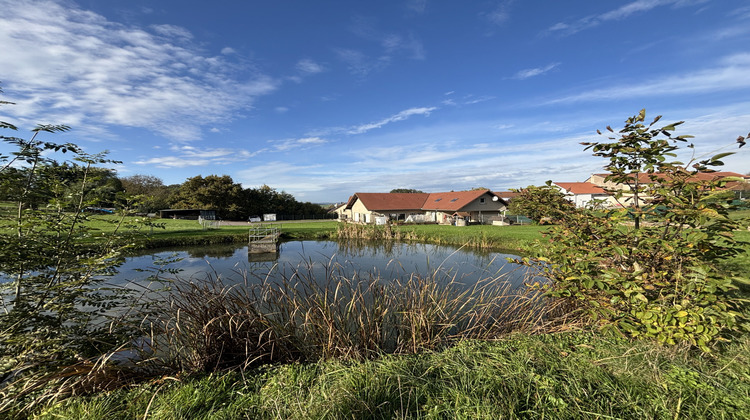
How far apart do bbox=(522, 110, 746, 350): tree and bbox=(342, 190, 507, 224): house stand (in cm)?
2755

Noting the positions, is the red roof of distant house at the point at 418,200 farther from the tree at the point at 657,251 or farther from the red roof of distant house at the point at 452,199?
the tree at the point at 657,251

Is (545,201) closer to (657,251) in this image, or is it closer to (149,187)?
(657,251)

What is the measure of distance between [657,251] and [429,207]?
1406 inches

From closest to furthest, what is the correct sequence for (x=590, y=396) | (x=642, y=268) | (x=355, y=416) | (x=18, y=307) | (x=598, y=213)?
(x=355, y=416) → (x=590, y=396) → (x=18, y=307) → (x=642, y=268) → (x=598, y=213)

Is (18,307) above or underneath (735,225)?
underneath

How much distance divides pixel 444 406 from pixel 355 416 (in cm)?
64

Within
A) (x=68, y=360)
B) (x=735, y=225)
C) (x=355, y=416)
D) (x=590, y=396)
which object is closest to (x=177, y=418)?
(x=355, y=416)

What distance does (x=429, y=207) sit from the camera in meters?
38.7

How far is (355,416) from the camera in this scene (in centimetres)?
201

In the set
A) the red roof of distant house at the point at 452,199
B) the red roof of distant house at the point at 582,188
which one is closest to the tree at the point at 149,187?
the red roof of distant house at the point at 452,199

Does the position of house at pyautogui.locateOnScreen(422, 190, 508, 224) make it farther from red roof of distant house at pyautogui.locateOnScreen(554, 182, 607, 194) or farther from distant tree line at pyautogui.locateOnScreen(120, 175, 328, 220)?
distant tree line at pyautogui.locateOnScreen(120, 175, 328, 220)

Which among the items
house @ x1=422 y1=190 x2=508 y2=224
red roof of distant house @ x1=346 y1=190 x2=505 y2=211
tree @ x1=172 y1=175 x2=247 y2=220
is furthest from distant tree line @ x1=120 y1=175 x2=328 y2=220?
house @ x1=422 y1=190 x2=508 y2=224

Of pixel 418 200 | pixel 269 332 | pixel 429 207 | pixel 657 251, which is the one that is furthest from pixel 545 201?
pixel 418 200

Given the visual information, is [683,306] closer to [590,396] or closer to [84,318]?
[590,396]
